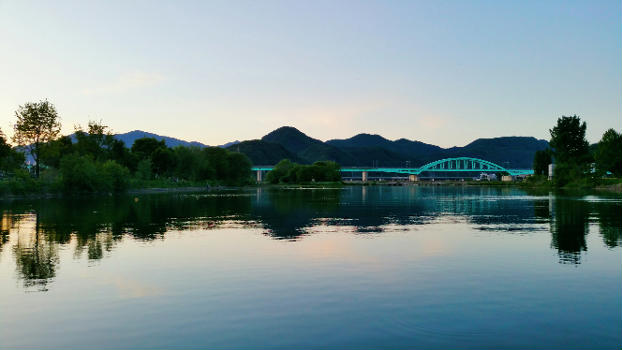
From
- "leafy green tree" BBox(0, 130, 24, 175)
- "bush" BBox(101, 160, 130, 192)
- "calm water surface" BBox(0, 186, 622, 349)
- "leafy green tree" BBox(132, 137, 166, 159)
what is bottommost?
"calm water surface" BBox(0, 186, 622, 349)

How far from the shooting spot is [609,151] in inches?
5871

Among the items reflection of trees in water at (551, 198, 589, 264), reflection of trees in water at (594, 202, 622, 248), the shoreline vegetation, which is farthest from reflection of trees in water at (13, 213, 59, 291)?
the shoreline vegetation

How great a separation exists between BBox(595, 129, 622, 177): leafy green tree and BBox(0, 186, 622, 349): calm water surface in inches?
5099

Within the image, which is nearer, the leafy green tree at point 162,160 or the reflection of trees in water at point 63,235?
the reflection of trees in water at point 63,235

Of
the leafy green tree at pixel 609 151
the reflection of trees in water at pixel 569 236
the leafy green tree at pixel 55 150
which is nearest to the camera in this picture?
the reflection of trees in water at pixel 569 236

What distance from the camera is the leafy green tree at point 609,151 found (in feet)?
488

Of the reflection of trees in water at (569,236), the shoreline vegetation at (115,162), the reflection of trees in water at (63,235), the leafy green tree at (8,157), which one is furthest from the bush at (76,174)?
the reflection of trees in water at (569,236)

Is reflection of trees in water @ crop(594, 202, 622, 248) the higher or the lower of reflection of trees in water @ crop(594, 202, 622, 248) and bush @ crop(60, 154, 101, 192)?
→ the lower

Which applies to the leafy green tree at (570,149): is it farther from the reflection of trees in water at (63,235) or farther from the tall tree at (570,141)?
the reflection of trees in water at (63,235)

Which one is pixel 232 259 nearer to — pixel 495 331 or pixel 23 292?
pixel 23 292

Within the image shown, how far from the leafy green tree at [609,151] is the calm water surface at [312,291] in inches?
5099

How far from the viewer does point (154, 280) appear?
2145 centimetres

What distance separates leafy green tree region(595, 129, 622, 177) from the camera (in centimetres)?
14875

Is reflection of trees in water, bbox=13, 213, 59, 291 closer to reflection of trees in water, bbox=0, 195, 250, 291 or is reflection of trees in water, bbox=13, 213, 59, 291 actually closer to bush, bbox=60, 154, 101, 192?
reflection of trees in water, bbox=0, 195, 250, 291
